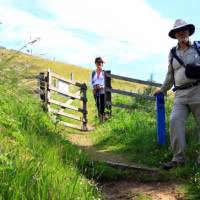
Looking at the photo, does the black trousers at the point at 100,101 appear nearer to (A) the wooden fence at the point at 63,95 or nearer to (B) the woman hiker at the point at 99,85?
(B) the woman hiker at the point at 99,85

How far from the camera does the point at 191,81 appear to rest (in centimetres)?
779

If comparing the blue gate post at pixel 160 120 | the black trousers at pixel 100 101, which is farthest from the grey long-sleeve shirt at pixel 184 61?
the black trousers at pixel 100 101

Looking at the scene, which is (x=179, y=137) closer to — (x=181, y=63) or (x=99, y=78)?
(x=181, y=63)

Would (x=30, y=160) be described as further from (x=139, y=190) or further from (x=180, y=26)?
(x=180, y=26)

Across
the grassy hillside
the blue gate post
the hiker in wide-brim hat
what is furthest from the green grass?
the hiker in wide-brim hat

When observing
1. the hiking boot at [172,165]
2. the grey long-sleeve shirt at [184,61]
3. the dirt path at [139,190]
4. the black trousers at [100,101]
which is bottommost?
the dirt path at [139,190]

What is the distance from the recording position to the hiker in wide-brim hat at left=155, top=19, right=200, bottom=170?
7.77m

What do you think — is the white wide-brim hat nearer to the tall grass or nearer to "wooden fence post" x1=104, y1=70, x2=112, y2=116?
the tall grass

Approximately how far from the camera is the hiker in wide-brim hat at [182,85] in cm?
777

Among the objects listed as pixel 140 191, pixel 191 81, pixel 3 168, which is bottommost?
pixel 140 191

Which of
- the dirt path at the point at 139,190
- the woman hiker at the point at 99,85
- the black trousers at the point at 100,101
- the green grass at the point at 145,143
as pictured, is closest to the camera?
the dirt path at the point at 139,190

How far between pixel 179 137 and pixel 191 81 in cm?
85

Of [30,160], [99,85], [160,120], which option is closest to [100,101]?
[99,85]

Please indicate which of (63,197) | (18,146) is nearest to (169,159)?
(18,146)
